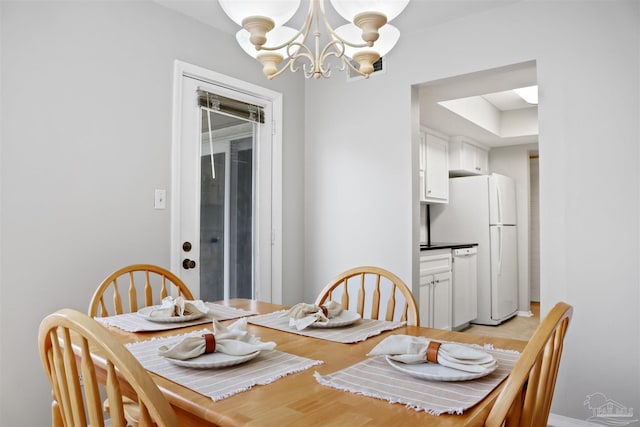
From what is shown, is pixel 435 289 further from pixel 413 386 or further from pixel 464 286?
pixel 413 386

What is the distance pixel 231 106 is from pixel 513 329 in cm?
379

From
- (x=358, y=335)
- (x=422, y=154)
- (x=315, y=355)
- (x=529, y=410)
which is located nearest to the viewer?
(x=529, y=410)

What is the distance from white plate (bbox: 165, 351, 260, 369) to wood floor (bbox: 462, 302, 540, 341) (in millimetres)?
3812

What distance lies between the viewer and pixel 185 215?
8.87 ft

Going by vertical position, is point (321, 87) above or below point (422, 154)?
above

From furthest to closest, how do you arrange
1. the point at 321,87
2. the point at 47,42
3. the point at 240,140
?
1. the point at 321,87
2. the point at 240,140
3. the point at 47,42

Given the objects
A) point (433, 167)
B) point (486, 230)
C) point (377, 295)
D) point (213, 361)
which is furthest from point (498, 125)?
point (213, 361)

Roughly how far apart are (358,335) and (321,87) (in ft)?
8.20

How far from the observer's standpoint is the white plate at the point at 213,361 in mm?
1089

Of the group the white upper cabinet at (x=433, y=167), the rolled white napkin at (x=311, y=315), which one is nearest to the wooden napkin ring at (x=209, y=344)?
the rolled white napkin at (x=311, y=315)

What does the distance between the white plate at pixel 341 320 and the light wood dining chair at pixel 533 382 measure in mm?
715

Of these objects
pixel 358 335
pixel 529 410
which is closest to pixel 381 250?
Result: pixel 358 335

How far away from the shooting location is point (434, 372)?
1038 mm

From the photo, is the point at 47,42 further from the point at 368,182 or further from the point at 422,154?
the point at 422,154
